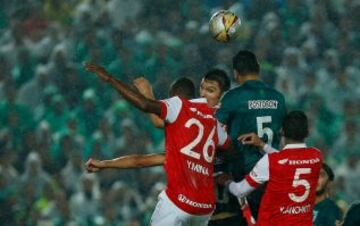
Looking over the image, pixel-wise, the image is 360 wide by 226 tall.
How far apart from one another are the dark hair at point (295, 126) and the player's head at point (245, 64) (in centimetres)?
58

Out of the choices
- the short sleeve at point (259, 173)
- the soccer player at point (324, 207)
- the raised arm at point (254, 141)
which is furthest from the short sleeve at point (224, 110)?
the soccer player at point (324, 207)

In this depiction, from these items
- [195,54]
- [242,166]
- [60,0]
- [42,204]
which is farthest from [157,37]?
[242,166]

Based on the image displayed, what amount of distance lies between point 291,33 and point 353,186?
2057 millimetres

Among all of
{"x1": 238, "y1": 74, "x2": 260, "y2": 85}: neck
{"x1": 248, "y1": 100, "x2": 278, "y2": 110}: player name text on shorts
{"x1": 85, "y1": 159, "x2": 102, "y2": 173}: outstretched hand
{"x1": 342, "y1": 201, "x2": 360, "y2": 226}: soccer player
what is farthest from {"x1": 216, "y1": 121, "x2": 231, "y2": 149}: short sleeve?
{"x1": 342, "y1": 201, "x2": 360, "y2": 226}: soccer player

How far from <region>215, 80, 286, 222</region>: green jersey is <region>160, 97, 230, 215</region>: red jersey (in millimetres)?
202

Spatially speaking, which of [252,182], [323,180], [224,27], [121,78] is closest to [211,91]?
[252,182]

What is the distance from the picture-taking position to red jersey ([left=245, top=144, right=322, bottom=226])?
21.1 feet

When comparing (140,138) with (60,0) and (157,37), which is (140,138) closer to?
(157,37)

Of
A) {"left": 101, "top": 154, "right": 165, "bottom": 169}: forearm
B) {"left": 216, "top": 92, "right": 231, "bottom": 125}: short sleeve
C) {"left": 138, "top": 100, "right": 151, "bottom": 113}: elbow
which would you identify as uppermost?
{"left": 138, "top": 100, "right": 151, "bottom": 113}: elbow

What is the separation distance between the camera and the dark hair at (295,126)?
20.9 ft

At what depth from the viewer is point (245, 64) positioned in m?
6.86

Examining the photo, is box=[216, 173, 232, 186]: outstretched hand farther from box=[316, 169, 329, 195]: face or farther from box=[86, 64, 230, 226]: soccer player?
box=[316, 169, 329, 195]: face

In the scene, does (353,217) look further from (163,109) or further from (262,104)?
(163,109)

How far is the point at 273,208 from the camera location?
6539 millimetres
